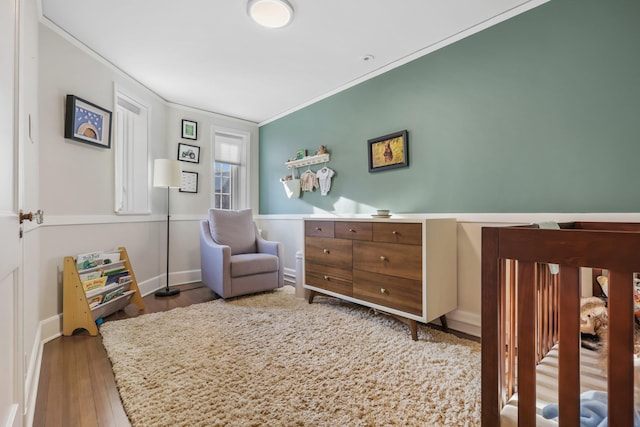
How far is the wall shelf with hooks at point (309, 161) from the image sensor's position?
3312 mm

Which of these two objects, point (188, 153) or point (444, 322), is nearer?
point (444, 322)

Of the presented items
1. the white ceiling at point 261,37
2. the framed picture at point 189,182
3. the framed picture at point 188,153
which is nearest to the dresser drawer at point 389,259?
→ the white ceiling at point 261,37

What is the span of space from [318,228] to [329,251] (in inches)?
9.9

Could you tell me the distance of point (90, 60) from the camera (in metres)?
2.50

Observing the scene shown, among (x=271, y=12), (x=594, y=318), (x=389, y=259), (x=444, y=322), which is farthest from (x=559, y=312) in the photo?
(x=271, y=12)

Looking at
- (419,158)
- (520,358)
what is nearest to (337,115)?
(419,158)

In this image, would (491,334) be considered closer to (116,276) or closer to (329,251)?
(329,251)

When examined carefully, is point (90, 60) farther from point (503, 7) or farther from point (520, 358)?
point (520, 358)

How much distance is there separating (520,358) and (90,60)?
3499 millimetres

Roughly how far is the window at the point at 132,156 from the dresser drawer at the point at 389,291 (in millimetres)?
2433

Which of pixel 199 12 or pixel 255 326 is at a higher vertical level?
pixel 199 12

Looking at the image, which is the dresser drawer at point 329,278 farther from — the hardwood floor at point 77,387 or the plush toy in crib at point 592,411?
the plush toy in crib at point 592,411

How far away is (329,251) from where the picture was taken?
2.62m

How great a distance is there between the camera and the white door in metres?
0.81
